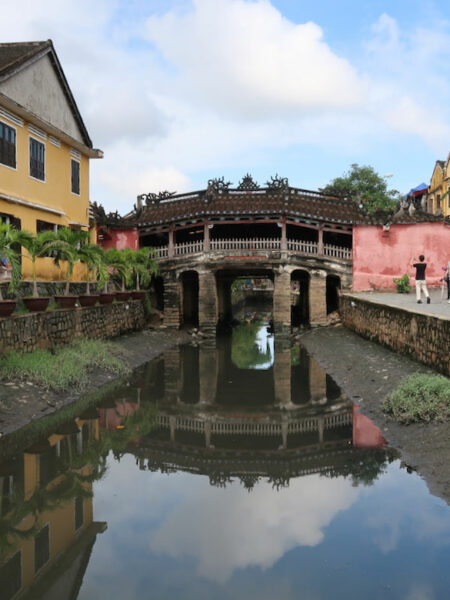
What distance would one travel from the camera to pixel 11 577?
4.68 metres

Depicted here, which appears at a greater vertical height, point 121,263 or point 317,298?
point 121,263

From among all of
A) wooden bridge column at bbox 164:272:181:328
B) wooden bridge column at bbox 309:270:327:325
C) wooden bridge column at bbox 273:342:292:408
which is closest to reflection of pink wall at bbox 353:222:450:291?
wooden bridge column at bbox 309:270:327:325

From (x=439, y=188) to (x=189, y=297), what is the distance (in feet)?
80.1

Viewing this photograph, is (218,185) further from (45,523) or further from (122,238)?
(45,523)

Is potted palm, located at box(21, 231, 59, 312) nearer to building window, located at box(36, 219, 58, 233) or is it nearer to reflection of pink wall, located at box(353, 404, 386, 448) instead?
building window, located at box(36, 219, 58, 233)

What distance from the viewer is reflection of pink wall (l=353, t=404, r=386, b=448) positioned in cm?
812

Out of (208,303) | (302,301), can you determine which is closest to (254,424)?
(208,303)

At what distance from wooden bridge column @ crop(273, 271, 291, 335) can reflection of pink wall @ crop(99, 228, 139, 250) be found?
24.1 feet

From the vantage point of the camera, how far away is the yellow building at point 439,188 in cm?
4044

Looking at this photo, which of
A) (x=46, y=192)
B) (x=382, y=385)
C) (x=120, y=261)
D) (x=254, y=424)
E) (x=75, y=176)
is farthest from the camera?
(x=75, y=176)

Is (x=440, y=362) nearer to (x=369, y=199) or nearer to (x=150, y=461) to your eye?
(x=150, y=461)

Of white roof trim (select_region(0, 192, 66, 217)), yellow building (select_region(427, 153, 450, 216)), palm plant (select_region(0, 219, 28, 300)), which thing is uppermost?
yellow building (select_region(427, 153, 450, 216))

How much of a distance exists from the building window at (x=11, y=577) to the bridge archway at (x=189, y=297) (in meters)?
21.2

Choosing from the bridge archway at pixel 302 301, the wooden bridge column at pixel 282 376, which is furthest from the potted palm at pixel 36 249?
the bridge archway at pixel 302 301
